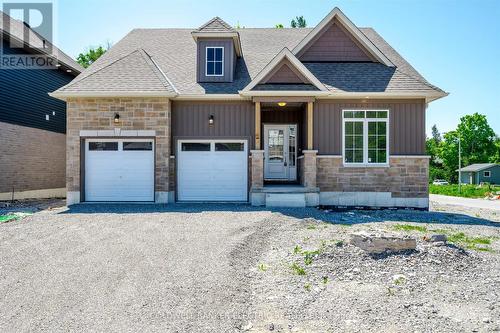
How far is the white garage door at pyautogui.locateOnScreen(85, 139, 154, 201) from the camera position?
1209 centimetres

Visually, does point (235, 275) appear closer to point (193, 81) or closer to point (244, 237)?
point (244, 237)

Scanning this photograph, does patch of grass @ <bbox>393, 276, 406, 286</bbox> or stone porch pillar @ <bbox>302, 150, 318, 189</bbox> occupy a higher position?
stone porch pillar @ <bbox>302, 150, 318, 189</bbox>

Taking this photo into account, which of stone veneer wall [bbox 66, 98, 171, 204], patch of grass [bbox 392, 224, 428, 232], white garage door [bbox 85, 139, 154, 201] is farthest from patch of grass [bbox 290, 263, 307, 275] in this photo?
white garage door [bbox 85, 139, 154, 201]

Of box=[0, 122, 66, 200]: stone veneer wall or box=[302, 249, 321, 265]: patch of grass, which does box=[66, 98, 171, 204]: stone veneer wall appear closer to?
box=[0, 122, 66, 200]: stone veneer wall

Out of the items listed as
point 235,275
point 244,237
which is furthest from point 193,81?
point 235,275

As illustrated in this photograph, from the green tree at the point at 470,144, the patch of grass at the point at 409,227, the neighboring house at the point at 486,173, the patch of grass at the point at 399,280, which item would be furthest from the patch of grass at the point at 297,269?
the green tree at the point at 470,144

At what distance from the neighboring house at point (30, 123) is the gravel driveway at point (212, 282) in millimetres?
8103

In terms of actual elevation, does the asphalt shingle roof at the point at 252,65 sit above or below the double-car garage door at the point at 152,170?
above

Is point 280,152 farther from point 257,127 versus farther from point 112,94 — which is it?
point 112,94

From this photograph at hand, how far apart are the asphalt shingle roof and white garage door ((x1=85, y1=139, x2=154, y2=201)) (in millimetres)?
2058

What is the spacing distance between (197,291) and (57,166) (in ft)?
53.5

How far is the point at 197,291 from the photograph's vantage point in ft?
14.6

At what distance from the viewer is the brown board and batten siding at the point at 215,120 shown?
40.2 ft

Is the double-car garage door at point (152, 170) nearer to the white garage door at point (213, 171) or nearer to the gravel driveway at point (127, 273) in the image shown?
the white garage door at point (213, 171)
